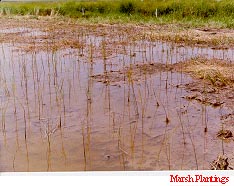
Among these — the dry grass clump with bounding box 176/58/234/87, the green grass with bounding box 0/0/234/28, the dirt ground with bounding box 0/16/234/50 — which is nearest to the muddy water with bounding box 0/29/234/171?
the dry grass clump with bounding box 176/58/234/87

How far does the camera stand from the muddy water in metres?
3.27

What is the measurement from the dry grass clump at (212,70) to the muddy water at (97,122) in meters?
0.29

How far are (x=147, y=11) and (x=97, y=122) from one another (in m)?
10.2

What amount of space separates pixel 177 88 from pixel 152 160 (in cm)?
210

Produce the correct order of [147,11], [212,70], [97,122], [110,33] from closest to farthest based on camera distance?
1. [97,122]
2. [212,70]
3. [110,33]
4. [147,11]

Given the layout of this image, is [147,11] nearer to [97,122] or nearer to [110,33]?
[110,33]

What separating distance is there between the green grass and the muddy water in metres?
6.56

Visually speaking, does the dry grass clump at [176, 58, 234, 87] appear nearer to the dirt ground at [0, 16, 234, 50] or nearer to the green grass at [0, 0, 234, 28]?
the dirt ground at [0, 16, 234, 50]

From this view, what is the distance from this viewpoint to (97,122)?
13.2ft

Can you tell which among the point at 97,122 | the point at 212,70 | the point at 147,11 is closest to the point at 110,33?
the point at 147,11

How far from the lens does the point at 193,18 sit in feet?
41.1

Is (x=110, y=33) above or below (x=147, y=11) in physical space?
below

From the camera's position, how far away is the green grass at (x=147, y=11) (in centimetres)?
1237

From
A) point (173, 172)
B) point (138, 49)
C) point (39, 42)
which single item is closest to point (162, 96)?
point (173, 172)
